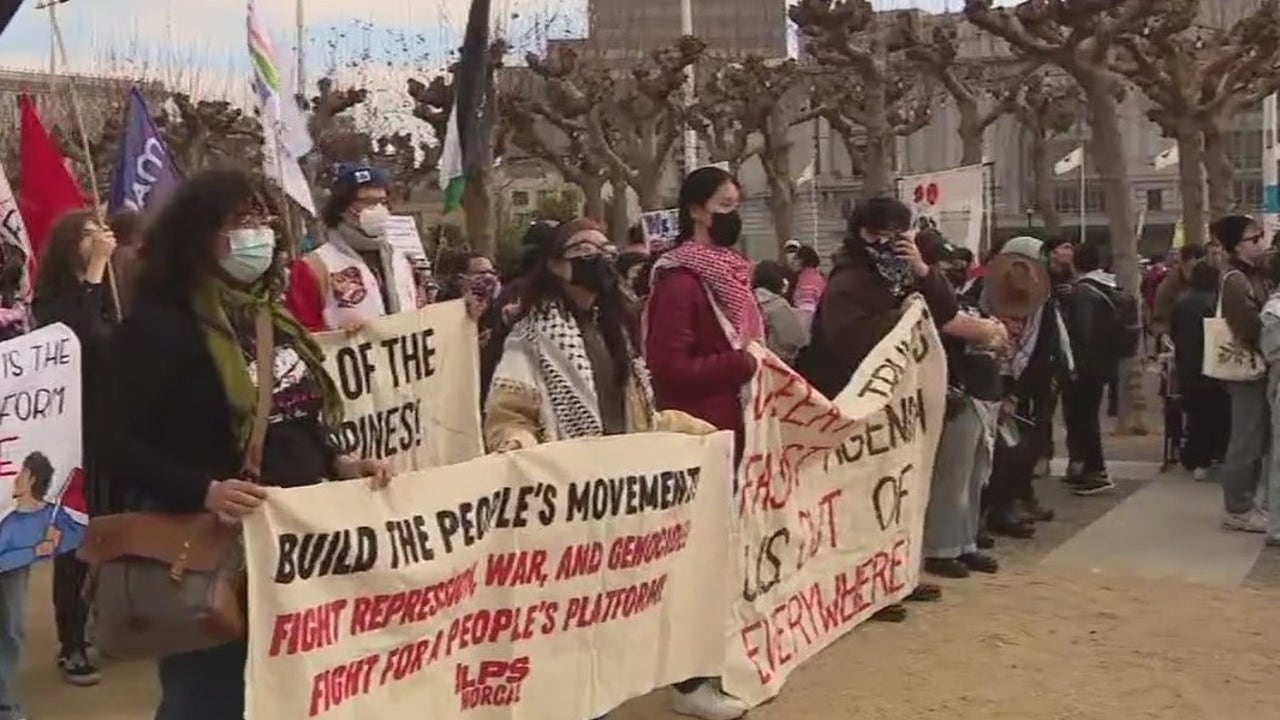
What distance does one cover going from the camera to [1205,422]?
10.9 metres

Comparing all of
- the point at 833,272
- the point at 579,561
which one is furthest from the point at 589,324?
the point at 833,272

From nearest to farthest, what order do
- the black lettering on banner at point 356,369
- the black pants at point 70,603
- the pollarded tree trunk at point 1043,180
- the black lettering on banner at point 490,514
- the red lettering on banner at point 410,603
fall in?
the red lettering on banner at point 410,603 < the black lettering on banner at point 490,514 < the black lettering on banner at point 356,369 < the black pants at point 70,603 < the pollarded tree trunk at point 1043,180

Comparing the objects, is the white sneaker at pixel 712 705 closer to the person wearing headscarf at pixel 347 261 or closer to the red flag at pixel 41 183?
the person wearing headscarf at pixel 347 261

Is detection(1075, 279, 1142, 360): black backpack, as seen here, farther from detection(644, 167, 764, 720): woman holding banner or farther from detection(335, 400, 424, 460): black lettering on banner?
detection(335, 400, 424, 460): black lettering on banner

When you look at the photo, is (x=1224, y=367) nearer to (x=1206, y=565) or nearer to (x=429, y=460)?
(x=1206, y=565)

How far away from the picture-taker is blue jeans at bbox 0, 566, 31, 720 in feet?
17.5

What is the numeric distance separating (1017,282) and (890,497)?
108 inches

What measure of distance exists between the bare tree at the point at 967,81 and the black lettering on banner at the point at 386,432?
16.7 m

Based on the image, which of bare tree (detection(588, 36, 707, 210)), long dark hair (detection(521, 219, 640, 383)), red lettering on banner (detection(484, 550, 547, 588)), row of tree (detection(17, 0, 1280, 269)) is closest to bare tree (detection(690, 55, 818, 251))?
row of tree (detection(17, 0, 1280, 269))

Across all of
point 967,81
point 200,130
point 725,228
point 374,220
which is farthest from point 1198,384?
point 967,81

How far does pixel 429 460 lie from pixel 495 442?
3.31ft

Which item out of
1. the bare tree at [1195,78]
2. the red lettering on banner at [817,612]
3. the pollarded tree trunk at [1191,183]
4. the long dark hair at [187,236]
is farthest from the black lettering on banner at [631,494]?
the pollarded tree trunk at [1191,183]

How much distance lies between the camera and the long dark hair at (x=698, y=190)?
18.6 ft

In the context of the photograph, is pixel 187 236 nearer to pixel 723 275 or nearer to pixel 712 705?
pixel 723 275
